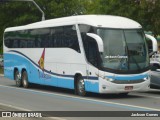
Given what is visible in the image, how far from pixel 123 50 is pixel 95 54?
1.09m

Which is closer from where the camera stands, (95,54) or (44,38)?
(95,54)

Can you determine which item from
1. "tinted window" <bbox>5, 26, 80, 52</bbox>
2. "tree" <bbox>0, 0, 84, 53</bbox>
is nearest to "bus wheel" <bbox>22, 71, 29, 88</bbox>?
"tinted window" <bbox>5, 26, 80, 52</bbox>

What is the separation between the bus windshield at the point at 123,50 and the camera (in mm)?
19188

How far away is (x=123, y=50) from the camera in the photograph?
1945 centimetres

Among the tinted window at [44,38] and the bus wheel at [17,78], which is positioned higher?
the tinted window at [44,38]

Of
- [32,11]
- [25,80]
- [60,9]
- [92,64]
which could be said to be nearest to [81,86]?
[92,64]

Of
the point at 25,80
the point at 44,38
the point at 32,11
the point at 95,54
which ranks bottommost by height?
the point at 25,80

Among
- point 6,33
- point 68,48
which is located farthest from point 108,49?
point 6,33

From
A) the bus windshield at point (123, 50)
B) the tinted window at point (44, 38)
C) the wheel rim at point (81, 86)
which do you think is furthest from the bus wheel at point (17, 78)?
the bus windshield at point (123, 50)

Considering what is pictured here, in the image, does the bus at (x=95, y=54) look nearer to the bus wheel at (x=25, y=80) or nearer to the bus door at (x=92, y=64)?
the bus door at (x=92, y=64)

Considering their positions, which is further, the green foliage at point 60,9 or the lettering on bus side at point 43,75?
the green foliage at point 60,9

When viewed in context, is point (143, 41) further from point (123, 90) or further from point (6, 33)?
point (6, 33)

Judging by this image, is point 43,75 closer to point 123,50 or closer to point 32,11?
point 123,50

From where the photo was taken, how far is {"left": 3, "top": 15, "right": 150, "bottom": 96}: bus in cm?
1916
